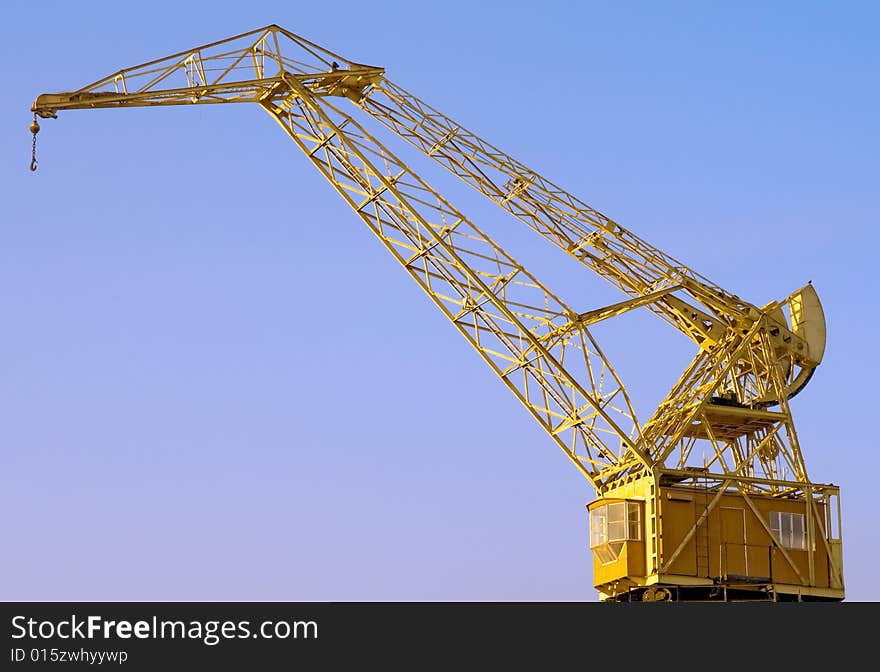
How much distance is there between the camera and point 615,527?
6019 centimetres

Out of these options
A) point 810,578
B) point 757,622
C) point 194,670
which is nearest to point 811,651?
point 757,622

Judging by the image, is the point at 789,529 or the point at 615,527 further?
the point at 789,529

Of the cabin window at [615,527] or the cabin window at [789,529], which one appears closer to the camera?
the cabin window at [615,527]

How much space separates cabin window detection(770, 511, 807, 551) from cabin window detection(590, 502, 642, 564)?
560cm

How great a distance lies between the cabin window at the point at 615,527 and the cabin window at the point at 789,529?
5596mm

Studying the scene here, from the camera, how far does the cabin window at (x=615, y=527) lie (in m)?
59.9

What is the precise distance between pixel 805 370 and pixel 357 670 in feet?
83.0

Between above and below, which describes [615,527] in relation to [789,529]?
below

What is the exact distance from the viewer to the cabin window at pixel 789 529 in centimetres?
6162

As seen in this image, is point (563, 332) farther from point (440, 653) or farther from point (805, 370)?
point (440, 653)

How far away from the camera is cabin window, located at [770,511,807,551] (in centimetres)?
6162

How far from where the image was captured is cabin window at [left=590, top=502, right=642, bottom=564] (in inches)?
2360

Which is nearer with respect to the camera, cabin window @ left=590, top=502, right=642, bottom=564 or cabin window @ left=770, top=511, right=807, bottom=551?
cabin window @ left=590, top=502, right=642, bottom=564

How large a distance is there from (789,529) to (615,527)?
23.2 ft
